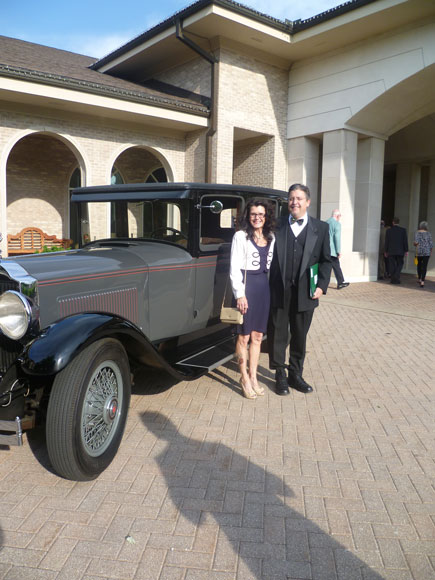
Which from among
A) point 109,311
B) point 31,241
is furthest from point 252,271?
point 31,241

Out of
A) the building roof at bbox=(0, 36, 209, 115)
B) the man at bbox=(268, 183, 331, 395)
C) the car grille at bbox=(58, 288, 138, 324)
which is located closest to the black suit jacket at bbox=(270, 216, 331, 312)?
the man at bbox=(268, 183, 331, 395)

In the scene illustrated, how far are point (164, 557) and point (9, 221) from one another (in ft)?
41.2

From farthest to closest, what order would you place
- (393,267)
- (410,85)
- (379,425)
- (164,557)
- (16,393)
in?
(393,267)
(410,85)
(379,425)
(16,393)
(164,557)

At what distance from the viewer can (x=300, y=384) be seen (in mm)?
4227

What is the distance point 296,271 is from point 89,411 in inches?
85.7

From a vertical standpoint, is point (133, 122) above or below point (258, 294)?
above

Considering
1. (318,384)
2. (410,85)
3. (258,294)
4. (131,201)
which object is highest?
(410,85)

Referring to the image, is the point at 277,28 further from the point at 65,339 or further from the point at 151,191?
the point at 65,339

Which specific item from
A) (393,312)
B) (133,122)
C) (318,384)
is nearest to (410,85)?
(393,312)

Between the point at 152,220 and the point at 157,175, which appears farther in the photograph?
the point at 157,175

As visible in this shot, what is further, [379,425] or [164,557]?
[379,425]

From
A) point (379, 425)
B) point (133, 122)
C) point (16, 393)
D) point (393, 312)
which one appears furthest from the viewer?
point (133, 122)

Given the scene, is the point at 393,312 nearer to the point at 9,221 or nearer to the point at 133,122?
the point at 133,122

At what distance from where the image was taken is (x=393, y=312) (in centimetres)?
823
